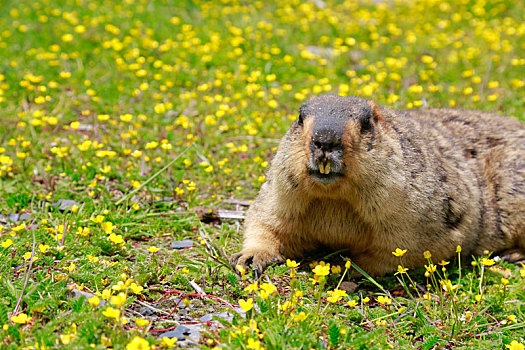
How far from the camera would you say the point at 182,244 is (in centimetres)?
523

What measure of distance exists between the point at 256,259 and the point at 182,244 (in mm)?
832

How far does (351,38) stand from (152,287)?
697 cm

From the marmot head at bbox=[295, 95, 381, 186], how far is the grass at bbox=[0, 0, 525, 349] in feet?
2.54

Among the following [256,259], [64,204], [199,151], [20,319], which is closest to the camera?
[20,319]

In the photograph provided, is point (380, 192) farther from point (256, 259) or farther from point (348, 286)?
point (256, 259)

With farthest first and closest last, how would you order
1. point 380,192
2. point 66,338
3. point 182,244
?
point 182,244 → point 380,192 → point 66,338

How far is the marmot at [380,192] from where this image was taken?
14.2 ft

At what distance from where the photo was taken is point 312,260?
5.14 meters

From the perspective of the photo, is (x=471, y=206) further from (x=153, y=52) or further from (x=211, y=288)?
(x=153, y=52)

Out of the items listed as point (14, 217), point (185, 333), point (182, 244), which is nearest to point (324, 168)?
point (185, 333)

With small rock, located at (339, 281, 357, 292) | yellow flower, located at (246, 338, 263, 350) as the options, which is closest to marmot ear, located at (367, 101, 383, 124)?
small rock, located at (339, 281, 357, 292)

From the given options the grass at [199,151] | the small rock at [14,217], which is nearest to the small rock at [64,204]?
the grass at [199,151]

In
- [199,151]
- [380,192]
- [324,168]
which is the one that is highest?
[324,168]

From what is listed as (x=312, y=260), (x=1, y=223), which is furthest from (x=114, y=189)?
(x=312, y=260)
